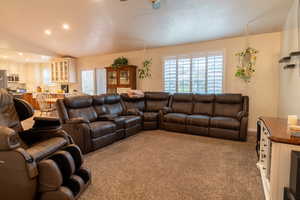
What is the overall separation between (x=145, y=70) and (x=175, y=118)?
2.31 m

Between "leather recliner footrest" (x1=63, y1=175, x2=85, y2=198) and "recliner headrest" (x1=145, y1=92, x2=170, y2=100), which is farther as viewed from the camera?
"recliner headrest" (x1=145, y1=92, x2=170, y2=100)

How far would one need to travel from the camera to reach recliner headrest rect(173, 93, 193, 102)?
509 cm

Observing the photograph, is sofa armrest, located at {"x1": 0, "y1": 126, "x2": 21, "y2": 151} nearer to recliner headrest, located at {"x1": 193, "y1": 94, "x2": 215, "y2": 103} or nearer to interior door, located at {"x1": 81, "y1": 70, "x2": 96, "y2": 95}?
recliner headrest, located at {"x1": 193, "y1": 94, "x2": 215, "y2": 103}

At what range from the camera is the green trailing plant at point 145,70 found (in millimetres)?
6070

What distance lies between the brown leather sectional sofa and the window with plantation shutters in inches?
17.2

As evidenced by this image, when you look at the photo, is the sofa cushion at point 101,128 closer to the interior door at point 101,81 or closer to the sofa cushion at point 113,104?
the sofa cushion at point 113,104

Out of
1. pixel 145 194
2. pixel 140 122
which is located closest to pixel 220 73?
pixel 140 122

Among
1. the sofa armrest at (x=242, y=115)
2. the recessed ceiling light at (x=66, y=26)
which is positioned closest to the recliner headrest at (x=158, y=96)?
the sofa armrest at (x=242, y=115)

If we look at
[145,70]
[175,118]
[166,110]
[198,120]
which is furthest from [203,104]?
[145,70]

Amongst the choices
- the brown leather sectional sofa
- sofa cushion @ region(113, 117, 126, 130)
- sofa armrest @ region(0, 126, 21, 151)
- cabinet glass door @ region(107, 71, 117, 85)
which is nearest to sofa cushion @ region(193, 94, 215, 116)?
the brown leather sectional sofa

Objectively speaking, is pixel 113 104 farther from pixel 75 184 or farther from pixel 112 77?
pixel 75 184

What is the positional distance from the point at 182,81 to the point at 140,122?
1945mm

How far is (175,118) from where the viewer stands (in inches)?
183

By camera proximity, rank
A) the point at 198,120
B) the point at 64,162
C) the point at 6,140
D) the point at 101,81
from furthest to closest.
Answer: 1. the point at 101,81
2. the point at 198,120
3. the point at 64,162
4. the point at 6,140
